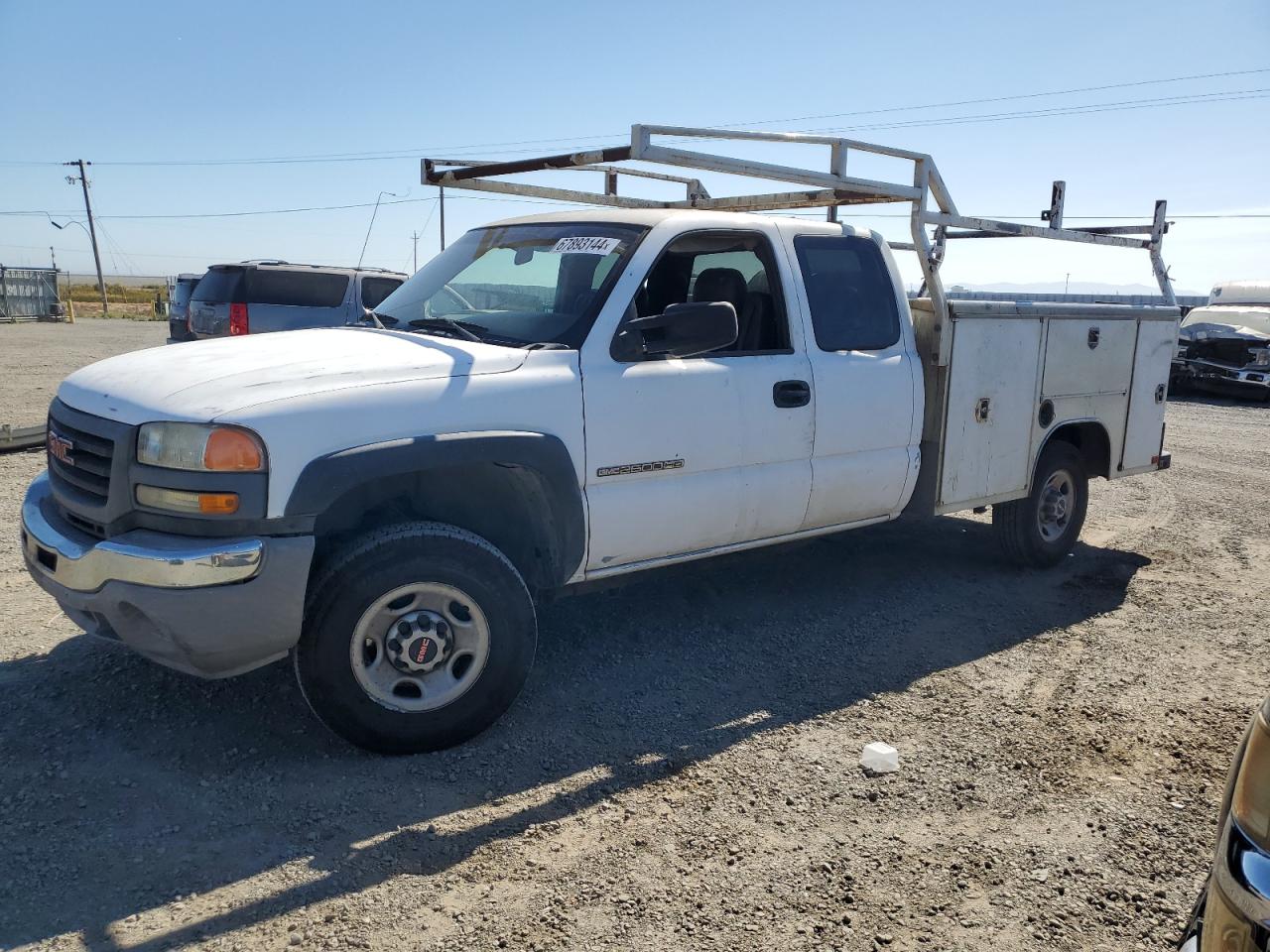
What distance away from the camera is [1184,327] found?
18.2 m

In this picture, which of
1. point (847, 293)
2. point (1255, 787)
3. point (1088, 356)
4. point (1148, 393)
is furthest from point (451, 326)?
point (1148, 393)

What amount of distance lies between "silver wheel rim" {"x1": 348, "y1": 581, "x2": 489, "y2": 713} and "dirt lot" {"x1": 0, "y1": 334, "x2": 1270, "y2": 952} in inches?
10.2

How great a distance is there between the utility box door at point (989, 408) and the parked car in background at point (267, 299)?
314 inches

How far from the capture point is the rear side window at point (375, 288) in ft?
42.1

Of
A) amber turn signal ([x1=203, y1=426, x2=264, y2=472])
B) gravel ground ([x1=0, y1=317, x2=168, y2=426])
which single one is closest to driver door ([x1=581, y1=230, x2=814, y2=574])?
amber turn signal ([x1=203, y1=426, x2=264, y2=472])

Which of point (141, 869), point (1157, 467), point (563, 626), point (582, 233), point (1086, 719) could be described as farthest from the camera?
point (1157, 467)

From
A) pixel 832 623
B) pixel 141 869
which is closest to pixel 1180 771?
pixel 832 623

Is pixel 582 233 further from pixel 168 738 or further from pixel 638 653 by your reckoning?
pixel 168 738

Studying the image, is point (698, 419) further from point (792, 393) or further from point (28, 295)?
point (28, 295)

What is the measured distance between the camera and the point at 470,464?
368 cm

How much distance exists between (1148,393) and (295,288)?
31.4 feet

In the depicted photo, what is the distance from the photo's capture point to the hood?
3354 millimetres

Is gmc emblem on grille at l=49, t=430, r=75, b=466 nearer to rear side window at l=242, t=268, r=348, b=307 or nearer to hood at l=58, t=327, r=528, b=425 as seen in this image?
hood at l=58, t=327, r=528, b=425

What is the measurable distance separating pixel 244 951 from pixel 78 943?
17.4 inches
